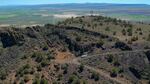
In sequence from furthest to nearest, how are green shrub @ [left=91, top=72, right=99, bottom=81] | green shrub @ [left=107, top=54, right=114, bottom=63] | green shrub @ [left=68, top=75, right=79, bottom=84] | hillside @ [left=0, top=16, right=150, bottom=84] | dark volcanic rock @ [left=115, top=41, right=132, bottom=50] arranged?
dark volcanic rock @ [left=115, top=41, right=132, bottom=50] < green shrub @ [left=107, top=54, right=114, bottom=63] < hillside @ [left=0, top=16, right=150, bottom=84] < green shrub @ [left=91, top=72, right=99, bottom=81] < green shrub @ [left=68, top=75, right=79, bottom=84]

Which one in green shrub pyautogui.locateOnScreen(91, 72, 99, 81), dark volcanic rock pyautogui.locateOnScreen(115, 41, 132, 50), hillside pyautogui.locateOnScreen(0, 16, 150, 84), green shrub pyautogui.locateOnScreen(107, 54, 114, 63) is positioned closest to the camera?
green shrub pyautogui.locateOnScreen(91, 72, 99, 81)

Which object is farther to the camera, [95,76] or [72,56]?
[72,56]

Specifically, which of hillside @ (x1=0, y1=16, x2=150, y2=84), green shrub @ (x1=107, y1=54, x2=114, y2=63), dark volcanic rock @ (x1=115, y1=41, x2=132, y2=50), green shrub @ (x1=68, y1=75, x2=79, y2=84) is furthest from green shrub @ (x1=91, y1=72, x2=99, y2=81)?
dark volcanic rock @ (x1=115, y1=41, x2=132, y2=50)

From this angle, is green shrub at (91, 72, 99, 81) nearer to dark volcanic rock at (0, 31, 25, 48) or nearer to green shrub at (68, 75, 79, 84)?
green shrub at (68, 75, 79, 84)

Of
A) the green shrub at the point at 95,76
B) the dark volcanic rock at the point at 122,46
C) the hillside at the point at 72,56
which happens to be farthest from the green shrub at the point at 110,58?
the green shrub at the point at 95,76

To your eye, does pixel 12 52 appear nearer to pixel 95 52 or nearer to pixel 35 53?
pixel 35 53

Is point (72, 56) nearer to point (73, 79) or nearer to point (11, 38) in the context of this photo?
point (73, 79)

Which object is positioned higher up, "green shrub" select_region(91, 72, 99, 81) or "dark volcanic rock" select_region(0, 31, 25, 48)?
"dark volcanic rock" select_region(0, 31, 25, 48)

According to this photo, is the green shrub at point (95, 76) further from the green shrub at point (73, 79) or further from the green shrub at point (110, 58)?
the green shrub at point (110, 58)

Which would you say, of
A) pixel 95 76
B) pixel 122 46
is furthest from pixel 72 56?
pixel 95 76
